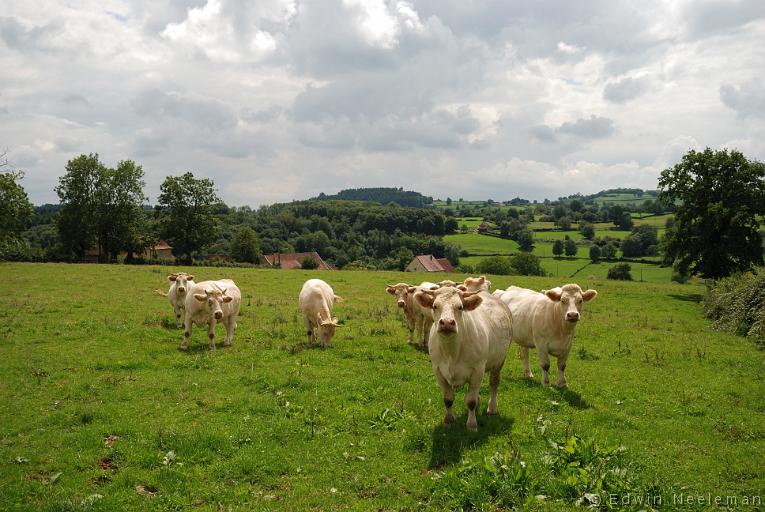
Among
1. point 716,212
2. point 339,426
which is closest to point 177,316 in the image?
point 339,426

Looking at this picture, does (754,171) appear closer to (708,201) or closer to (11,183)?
(708,201)

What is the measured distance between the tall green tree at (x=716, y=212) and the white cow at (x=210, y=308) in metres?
35.0

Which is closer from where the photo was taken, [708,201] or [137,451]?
[137,451]

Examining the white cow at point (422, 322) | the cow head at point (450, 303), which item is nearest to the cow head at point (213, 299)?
the white cow at point (422, 322)

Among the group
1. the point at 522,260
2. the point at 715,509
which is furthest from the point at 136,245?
the point at 715,509

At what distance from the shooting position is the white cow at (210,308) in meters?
15.6

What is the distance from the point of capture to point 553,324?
40.4ft

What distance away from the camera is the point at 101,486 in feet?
24.2

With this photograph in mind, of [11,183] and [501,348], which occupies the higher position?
[11,183]

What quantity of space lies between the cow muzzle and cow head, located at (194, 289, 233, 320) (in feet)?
30.8

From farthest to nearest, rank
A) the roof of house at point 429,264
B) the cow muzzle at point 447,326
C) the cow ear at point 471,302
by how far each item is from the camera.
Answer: the roof of house at point 429,264
the cow ear at point 471,302
the cow muzzle at point 447,326

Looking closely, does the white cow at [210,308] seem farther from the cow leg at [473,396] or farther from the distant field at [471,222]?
the distant field at [471,222]

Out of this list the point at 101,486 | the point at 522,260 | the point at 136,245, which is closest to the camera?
the point at 101,486

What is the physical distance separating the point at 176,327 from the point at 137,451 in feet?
37.0
